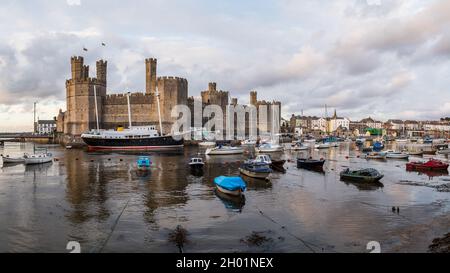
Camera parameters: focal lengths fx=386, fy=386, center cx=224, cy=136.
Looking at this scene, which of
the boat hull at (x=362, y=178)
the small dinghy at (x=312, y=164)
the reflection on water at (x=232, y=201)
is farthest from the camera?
the small dinghy at (x=312, y=164)

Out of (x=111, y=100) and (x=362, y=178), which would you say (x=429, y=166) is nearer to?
(x=362, y=178)

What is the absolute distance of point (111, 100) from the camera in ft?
281

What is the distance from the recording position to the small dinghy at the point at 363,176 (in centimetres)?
2767

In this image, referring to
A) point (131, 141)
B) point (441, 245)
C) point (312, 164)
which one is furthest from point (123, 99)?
point (441, 245)

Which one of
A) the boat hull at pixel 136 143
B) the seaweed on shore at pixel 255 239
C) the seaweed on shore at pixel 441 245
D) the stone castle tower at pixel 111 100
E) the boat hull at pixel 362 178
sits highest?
the stone castle tower at pixel 111 100

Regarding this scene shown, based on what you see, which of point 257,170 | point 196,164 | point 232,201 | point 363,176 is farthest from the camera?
point 196,164

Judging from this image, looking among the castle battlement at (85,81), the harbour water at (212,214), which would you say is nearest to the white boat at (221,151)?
the harbour water at (212,214)

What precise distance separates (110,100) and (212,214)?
73.4m

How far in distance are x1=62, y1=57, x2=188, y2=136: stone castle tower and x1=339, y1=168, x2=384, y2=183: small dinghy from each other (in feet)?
189

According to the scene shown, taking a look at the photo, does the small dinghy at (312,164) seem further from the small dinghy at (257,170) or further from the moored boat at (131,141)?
the moored boat at (131,141)

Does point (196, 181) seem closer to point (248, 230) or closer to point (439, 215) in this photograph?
point (248, 230)

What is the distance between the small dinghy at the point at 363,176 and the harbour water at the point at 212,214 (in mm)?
687

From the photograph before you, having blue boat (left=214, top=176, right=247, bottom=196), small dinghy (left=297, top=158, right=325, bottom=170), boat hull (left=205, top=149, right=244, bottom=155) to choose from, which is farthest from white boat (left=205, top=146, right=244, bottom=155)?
blue boat (left=214, top=176, right=247, bottom=196)
